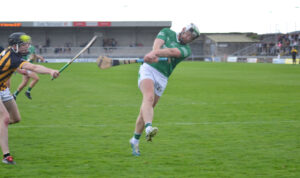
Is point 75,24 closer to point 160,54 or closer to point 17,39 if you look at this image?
point 17,39

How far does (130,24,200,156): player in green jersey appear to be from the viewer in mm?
7070

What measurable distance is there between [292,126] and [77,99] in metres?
8.90

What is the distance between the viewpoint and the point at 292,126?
10.6m

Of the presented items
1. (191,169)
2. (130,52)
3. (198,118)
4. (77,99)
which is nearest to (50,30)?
(130,52)

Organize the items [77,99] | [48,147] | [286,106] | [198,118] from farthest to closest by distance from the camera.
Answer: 1. [77,99]
2. [286,106]
3. [198,118]
4. [48,147]

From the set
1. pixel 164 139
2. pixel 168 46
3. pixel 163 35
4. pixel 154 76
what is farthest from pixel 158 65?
pixel 164 139

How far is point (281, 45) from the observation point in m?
62.5

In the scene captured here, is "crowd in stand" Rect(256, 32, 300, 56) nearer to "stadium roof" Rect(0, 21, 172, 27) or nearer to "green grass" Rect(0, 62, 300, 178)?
"stadium roof" Rect(0, 21, 172, 27)

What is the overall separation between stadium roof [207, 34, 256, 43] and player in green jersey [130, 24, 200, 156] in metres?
75.3

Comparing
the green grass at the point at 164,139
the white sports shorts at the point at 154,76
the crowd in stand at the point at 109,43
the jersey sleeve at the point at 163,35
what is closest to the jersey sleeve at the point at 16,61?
the green grass at the point at 164,139

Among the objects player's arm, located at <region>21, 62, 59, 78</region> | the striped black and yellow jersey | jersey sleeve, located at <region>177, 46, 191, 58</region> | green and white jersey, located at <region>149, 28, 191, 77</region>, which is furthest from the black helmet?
jersey sleeve, located at <region>177, 46, 191, 58</region>

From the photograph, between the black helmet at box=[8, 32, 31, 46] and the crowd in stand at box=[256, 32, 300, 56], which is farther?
the crowd in stand at box=[256, 32, 300, 56]

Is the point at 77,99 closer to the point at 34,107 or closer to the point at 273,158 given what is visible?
the point at 34,107

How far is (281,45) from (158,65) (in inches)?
2298
